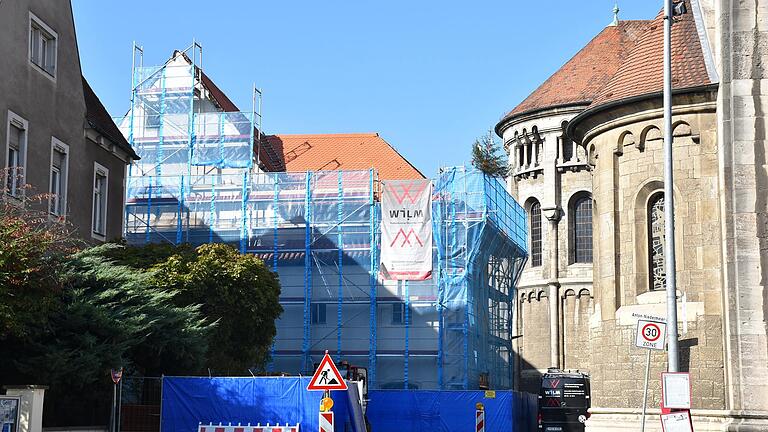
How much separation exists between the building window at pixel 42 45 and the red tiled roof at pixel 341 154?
114ft

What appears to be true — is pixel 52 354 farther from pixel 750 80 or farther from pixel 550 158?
pixel 550 158

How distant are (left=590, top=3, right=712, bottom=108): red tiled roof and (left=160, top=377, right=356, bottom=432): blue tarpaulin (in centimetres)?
1026

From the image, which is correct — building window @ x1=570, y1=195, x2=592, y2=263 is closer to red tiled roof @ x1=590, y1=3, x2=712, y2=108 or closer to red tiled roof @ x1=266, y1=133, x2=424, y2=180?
red tiled roof @ x1=266, y1=133, x2=424, y2=180

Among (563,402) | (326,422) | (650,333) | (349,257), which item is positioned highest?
(349,257)

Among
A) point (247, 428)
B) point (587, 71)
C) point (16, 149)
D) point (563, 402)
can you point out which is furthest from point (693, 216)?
point (587, 71)

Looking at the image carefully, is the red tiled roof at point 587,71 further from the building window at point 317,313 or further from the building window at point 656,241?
the building window at point 656,241

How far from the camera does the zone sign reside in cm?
2067

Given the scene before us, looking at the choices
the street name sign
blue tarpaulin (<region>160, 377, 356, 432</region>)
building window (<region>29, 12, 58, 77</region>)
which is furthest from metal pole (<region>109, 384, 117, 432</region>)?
the street name sign

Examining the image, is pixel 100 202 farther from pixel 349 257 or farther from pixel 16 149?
Answer: pixel 349 257

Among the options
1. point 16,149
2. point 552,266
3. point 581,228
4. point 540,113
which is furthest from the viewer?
point 540,113

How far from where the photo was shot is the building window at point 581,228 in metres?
65.9

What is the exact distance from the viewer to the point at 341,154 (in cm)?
7106

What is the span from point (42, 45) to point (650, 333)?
67.4ft

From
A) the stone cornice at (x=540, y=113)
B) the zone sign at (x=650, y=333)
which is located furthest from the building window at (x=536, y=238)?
the zone sign at (x=650, y=333)
